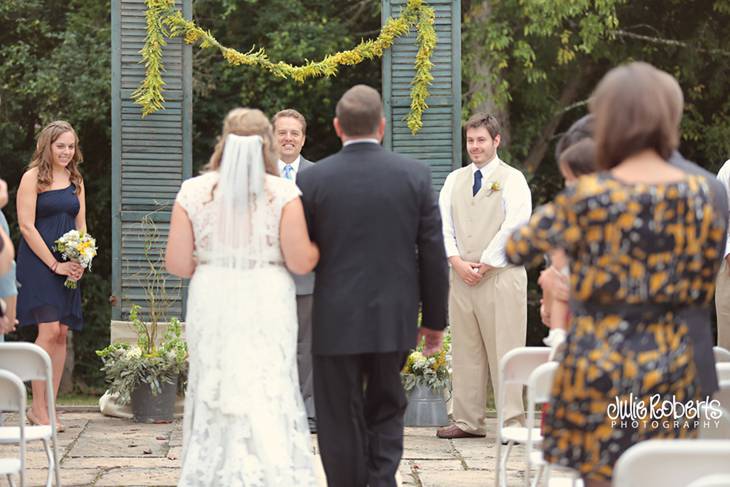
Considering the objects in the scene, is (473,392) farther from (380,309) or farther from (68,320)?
(380,309)

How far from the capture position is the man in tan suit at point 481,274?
7.16 meters

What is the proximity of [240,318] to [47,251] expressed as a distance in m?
2.72

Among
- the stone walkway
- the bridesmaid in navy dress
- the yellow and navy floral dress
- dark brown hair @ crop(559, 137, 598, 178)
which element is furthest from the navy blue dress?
the yellow and navy floral dress

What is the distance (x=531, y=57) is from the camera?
40.9ft

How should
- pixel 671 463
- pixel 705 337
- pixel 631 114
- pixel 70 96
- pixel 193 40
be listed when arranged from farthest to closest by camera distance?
pixel 70 96 < pixel 193 40 < pixel 705 337 < pixel 631 114 < pixel 671 463

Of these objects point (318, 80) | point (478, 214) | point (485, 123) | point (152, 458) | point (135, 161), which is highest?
point (318, 80)

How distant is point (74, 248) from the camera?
7.28m

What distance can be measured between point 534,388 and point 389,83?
445 cm

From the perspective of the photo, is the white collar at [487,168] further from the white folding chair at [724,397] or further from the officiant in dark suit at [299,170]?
the white folding chair at [724,397]

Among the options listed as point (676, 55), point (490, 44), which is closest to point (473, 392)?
point (490, 44)

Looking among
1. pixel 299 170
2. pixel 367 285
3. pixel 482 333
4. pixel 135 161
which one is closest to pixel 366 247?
pixel 367 285

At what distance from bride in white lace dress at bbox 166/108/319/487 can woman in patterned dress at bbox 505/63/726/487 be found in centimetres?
173

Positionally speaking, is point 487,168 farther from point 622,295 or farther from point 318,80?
point 318,80

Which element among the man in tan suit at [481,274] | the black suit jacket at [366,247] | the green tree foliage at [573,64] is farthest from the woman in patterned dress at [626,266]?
the green tree foliage at [573,64]
